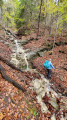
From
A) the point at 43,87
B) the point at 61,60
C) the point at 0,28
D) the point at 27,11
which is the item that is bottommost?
the point at 43,87

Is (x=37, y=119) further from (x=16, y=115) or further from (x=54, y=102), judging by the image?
(x=54, y=102)

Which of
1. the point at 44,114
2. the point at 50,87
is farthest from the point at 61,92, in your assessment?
the point at 44,114

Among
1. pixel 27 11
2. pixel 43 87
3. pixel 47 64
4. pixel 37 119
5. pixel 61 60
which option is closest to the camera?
pixel 37 119

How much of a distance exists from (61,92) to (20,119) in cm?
451

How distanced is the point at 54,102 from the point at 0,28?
22909 millimetres

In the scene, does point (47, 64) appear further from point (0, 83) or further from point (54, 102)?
point (0, 83)

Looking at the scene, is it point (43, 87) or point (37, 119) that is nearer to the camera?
point (37, 119)

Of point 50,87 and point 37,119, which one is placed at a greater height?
point 37,119

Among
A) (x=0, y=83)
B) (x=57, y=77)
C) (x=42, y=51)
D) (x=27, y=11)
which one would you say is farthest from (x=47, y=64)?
(x=27, y=11)

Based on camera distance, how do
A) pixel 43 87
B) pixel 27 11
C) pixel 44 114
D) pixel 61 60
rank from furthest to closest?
pixel 27 11
pixel 61 60
pixel 43 87
pixel 44 114

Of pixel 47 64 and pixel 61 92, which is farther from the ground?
pixel 47 64

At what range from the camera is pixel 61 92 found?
6383 mm

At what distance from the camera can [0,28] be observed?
68.3ft

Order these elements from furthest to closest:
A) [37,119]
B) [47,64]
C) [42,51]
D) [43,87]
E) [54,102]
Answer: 1. [42,51]
2. [47,64]
3. [43,87]
4. [54,102]
5. [37,119]
